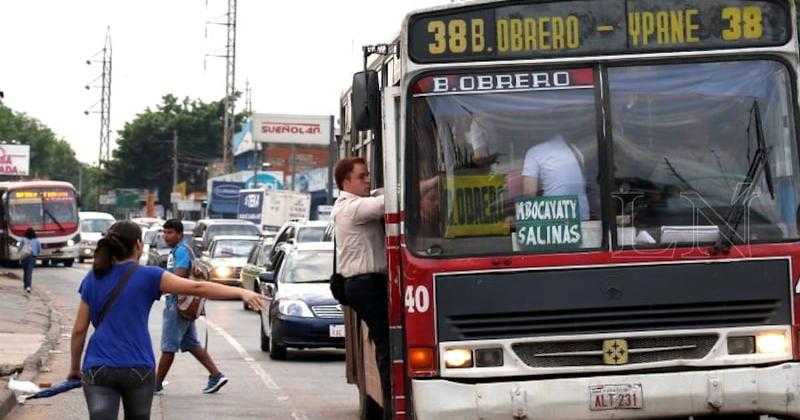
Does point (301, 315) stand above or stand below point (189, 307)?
below

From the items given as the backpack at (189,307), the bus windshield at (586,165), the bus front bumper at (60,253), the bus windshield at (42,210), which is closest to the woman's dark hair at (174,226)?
the backpack at (189,307)

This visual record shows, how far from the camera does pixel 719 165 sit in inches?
378

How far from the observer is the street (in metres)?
14.9

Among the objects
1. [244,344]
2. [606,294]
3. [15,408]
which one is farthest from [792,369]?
[244,344]

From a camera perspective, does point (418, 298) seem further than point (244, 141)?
No

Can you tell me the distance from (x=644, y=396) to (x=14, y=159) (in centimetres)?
9925

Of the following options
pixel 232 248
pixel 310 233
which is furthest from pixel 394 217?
pixel 232 248

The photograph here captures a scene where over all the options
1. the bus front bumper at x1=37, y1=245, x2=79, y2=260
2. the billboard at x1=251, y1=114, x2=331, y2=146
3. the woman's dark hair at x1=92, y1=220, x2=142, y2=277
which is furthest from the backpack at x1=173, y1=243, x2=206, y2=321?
the billboard at x1=251, y1=114, x2=331, y2=146

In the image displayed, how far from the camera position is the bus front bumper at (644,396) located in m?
9.41

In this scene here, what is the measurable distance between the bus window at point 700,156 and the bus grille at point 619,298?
0.21m

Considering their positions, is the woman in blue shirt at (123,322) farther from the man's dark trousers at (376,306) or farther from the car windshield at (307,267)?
the car windshield at (307,267)

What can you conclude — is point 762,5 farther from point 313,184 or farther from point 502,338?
point 313,184

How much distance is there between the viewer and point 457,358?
9523 mm

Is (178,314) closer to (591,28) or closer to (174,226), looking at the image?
(174,226)
